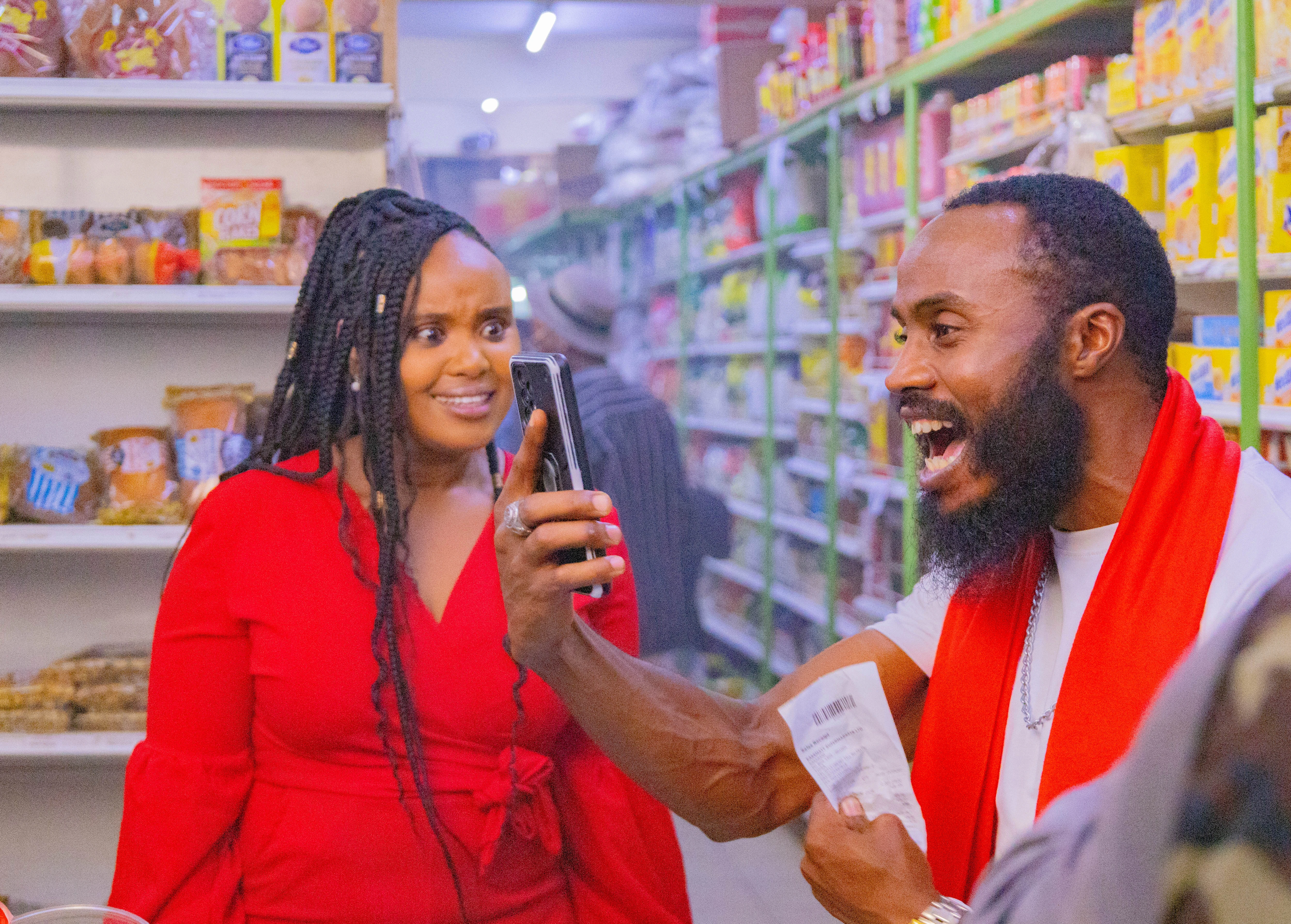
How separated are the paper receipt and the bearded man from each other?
3cm

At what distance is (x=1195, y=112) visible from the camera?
2533 mm

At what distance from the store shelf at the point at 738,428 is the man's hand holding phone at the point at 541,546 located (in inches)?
167

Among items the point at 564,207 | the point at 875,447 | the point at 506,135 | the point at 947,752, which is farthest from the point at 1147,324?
the point at 506,135

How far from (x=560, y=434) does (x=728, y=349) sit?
5.04 metres

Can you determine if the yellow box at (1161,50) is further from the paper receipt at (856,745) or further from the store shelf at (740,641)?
the store shelf at (740,641)

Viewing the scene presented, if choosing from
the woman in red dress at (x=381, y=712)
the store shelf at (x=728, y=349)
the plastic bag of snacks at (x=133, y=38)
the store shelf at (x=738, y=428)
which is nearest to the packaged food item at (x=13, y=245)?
the plastic bag of snacks at (x=133, y=38)

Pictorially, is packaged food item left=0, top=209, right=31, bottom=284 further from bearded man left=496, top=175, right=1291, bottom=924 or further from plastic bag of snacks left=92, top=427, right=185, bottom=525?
bearded man left=496, top=175, right=1291, bottom=924

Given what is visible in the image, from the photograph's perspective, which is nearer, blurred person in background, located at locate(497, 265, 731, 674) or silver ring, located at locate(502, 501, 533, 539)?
silver ring, located at locate(502, 501, 533, 539)

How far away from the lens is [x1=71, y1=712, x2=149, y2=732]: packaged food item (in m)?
2.59

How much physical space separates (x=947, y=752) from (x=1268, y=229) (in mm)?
1567

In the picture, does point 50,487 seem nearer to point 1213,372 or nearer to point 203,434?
point 203,434

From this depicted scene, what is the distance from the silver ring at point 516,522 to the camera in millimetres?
1185

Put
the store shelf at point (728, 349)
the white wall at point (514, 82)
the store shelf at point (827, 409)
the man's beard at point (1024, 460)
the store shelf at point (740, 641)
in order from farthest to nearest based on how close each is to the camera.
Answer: the white wall at point (514, 82) → the store shelf at point (740, 641) → the store shelf at point (728, 349) → the store shelf at point (827, 409) → the man's beard at point (1024, 460)

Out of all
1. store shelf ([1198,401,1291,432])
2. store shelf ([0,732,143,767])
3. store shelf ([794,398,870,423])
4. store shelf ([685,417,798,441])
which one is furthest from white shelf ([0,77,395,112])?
store shelf ([685,417,798,441])
